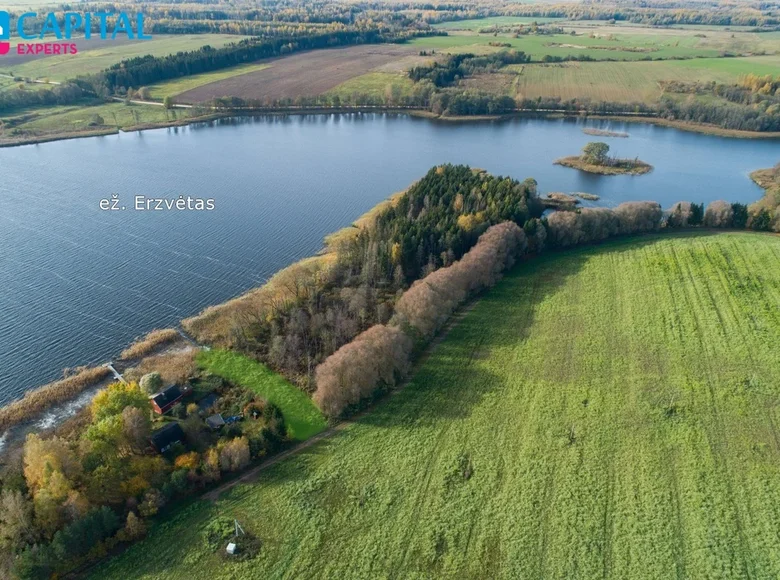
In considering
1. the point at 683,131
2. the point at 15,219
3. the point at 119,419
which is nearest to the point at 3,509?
the point at 119,419

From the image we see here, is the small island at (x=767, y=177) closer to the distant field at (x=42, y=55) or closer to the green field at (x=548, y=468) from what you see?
the green field at (x=548, y=468)

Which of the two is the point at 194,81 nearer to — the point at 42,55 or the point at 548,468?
the point at 42,55

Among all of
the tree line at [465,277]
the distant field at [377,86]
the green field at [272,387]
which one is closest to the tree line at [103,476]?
the green field at [272,387]

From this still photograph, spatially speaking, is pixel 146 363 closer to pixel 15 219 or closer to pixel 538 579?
pixel 538 579

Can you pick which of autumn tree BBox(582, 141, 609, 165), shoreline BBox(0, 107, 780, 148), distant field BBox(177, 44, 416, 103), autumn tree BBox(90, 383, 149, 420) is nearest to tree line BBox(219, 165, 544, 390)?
autumn tree BBox(90, 383, 149, 420)

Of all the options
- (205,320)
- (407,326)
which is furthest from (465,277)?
(205,320)
